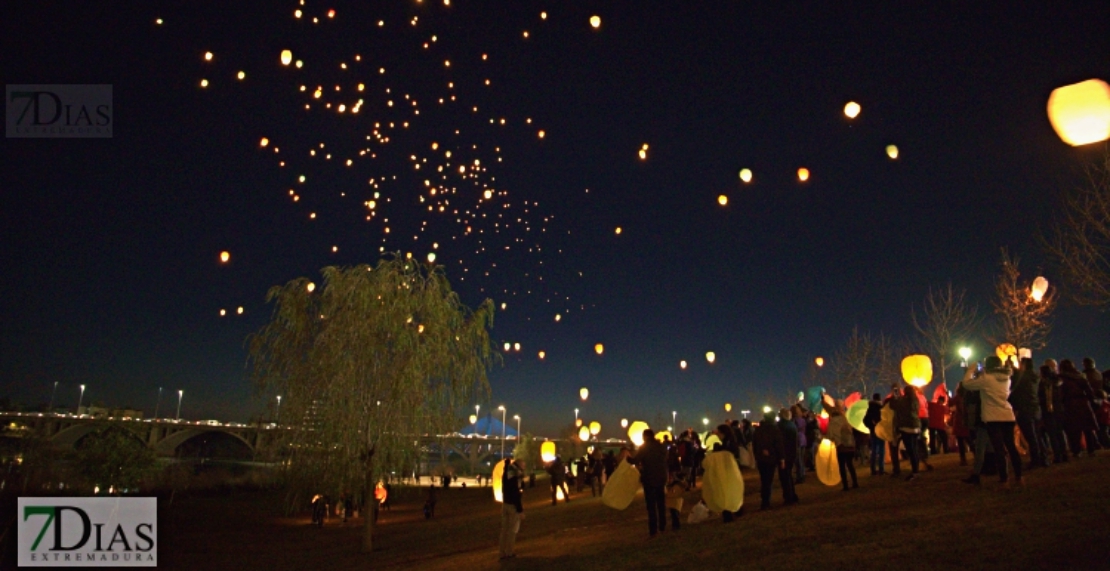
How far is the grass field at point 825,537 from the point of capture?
6312mm

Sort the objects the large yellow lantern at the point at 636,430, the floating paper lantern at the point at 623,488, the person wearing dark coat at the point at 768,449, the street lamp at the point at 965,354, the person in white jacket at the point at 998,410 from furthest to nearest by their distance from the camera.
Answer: the street lamp at the point at 965,354
the large yellow lantern at the point at 636,430
the floating paper lantern at the point at 623,488
the person wearing dark coat at the point at 768,449
the person in white jacket at the point at 998,410

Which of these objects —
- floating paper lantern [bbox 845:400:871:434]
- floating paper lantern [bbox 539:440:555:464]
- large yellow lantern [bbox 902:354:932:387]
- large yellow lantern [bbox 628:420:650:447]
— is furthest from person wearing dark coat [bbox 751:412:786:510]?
floating paper lantern [bbox 539:440:555:464]

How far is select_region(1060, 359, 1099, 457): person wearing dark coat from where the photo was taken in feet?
33.6

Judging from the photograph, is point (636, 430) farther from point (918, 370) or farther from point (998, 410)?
point (998, 410)

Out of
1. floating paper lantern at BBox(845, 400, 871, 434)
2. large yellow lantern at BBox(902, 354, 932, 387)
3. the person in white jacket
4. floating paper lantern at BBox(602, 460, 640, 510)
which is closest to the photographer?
the person in white jacket

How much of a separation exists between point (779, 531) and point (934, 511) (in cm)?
182

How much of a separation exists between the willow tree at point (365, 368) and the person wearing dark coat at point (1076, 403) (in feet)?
37.8

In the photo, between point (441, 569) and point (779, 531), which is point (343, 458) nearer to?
point (441, 569)

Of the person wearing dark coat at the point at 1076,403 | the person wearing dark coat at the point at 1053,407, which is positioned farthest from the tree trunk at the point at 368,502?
the person wearing dark coat at the point at 1076,403

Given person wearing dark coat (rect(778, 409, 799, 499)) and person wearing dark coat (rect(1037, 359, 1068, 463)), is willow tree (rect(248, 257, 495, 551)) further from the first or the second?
person wearing dark coat (rect(1037, 359, 1068, 463))

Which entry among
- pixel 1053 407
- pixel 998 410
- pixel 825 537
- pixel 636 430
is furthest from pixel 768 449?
pixel 636 430

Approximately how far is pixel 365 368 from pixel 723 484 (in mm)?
8028

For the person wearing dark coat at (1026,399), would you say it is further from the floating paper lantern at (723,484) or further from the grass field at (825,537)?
the floating paper lantern at (723,484)

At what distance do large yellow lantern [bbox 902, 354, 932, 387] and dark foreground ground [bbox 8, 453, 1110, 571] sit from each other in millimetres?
1632
